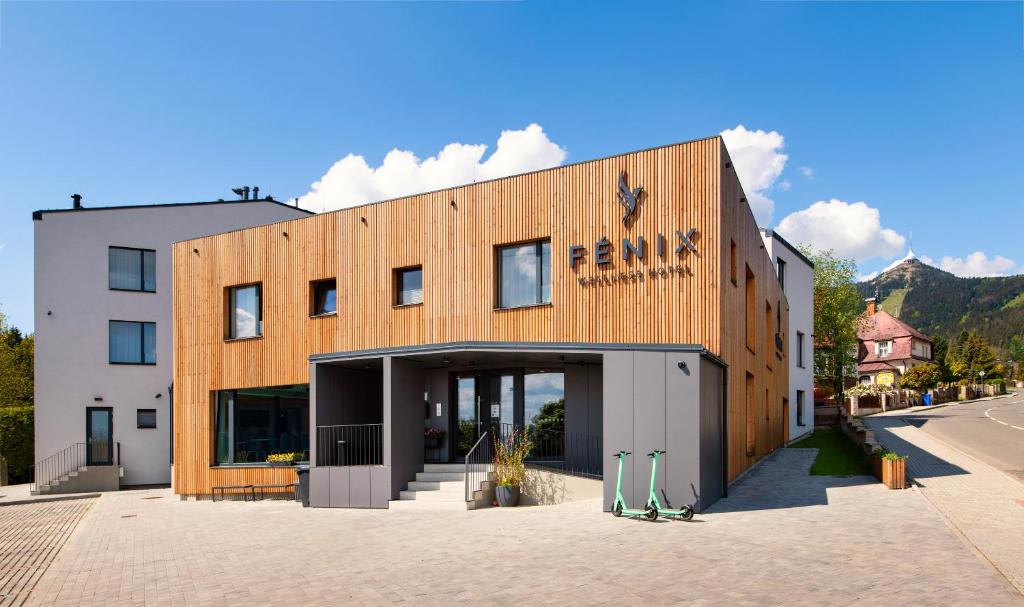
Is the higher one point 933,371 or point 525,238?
point 525,238

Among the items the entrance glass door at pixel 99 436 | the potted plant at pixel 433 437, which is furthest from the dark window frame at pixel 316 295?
the entrance glass door at pixel 99 436

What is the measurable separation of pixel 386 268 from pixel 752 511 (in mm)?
9962

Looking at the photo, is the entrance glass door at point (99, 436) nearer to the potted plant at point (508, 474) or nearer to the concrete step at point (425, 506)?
the concrete step at point (425, 506)

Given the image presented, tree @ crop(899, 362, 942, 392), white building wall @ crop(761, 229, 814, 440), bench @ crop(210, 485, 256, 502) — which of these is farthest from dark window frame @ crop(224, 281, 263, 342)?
tree @ crop(899, 362, 942, 392)

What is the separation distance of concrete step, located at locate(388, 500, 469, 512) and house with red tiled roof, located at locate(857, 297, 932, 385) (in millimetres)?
71899

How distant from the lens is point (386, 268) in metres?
18.0

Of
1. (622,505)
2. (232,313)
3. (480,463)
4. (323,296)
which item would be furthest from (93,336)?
(622,505)

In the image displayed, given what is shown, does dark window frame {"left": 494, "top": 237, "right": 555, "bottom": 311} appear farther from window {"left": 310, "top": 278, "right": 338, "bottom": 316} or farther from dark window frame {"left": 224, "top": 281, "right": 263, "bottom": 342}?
dark window frame {"left": 224, "top": 281, "right": 263, "bottom": 342}

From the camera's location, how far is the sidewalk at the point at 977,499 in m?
8.94

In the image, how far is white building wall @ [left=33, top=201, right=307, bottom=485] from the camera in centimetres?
2523

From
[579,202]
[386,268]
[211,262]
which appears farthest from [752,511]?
[211,262]

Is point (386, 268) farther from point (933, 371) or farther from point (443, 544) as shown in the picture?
point (933, 371)

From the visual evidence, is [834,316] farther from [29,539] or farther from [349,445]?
[29,539]

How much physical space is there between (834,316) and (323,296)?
3667 cm
